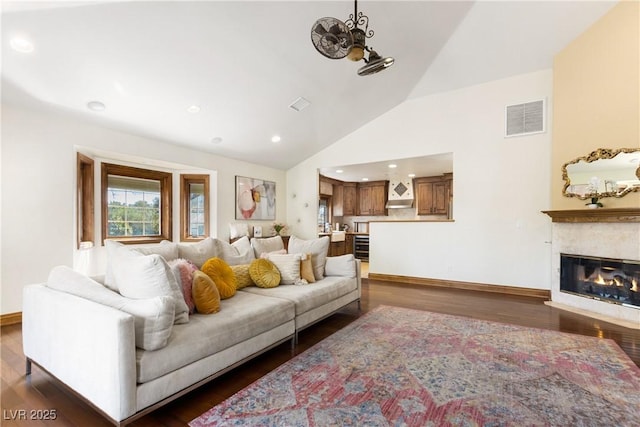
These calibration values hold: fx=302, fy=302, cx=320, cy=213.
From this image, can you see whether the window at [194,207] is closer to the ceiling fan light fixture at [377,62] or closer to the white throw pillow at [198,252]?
the white throw pillow at [198,252]

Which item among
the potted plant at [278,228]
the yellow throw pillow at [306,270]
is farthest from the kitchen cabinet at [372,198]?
the yellow throw pillow at [306,270]

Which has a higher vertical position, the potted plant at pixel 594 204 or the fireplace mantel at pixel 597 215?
the potted plant at pixel 594 204

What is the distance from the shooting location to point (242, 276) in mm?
3094

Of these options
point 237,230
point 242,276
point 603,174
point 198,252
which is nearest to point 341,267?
point 242,276

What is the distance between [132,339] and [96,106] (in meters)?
3.21

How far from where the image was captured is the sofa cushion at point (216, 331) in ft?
5.40

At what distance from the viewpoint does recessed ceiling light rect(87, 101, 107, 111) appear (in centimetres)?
346

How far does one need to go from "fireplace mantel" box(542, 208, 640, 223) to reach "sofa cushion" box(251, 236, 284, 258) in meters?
3.61

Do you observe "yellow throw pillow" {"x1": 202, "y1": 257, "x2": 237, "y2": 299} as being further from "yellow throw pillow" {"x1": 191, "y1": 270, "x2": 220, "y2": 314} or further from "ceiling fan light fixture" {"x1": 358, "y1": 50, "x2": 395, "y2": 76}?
"ceiling fan light fixture" {"x1": 358, "y1": 50, "x2": 395, "y2": 76}

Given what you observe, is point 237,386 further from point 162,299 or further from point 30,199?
point 30,199

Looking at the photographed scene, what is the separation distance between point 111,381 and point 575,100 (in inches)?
216

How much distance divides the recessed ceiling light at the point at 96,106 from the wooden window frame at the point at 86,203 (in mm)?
949

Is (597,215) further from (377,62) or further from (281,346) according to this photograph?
(281,346)

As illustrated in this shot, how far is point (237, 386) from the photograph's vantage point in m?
2.10
